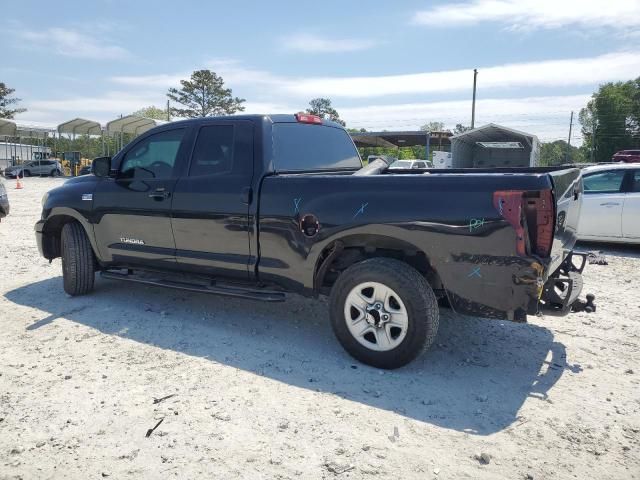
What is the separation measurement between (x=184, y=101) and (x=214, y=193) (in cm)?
6685

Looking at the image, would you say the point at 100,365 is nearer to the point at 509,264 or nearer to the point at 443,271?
the point at 443,271

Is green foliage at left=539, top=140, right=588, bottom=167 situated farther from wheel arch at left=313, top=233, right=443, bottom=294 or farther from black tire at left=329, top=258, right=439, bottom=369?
black tire at left=329, top=258, right=439, bottom=369

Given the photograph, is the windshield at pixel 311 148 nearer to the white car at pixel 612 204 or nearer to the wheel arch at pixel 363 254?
the wheel arch at pixel 363 254

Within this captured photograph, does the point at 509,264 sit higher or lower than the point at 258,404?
higher

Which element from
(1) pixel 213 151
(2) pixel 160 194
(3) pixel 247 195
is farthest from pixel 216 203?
(2) pixel 160 194

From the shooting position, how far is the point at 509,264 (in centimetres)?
318

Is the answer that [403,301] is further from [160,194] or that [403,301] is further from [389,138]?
[389,138]

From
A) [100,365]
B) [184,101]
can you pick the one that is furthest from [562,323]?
[184,101]

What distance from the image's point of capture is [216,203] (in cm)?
438

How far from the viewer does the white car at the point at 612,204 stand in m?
8.29

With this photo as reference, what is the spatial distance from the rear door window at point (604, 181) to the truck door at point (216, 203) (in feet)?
22.6

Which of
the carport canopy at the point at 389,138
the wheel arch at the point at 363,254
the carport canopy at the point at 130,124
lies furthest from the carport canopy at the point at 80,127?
the wheel arch at the point at 363,254

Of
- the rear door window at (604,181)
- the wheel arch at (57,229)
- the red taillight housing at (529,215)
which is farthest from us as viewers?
the rear door window at (604,181)

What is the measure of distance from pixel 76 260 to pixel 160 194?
1426 mm
